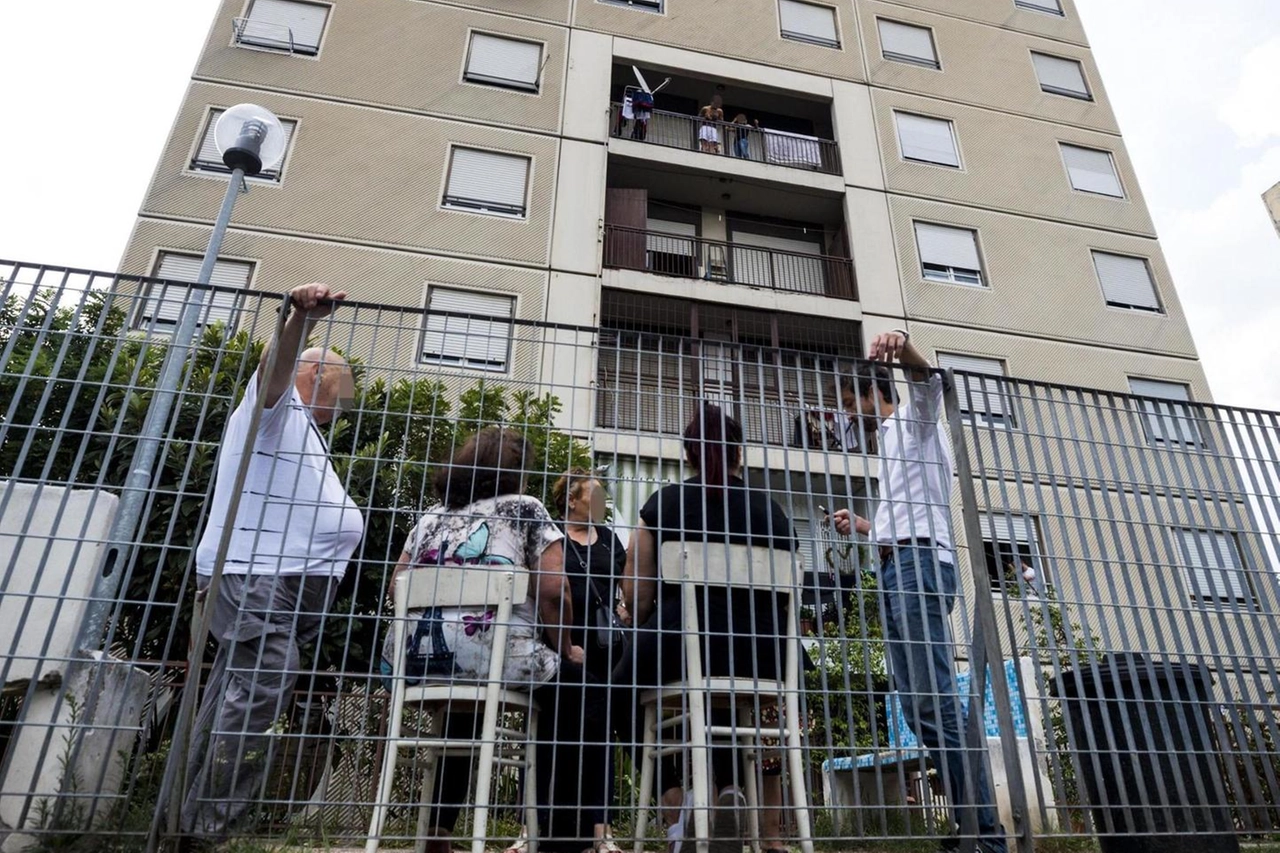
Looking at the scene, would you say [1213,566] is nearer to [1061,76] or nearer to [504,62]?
[504,62]

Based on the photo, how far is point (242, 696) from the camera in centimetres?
272

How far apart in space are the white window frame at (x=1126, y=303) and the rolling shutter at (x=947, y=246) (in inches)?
102

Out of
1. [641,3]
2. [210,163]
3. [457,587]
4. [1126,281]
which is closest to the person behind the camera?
[457,587]

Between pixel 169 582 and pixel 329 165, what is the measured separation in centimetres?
957

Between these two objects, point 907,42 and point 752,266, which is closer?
point 752,266

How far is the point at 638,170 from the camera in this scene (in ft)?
52.5

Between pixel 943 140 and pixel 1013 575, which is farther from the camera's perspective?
pixel 943 140

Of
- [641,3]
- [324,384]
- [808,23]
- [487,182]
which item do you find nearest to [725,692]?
[324,384]

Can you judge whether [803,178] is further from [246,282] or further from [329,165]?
[246,282]

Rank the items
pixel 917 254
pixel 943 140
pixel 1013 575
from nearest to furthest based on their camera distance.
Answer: pixel 1013 575
pixel 917 254
pixel 943 140

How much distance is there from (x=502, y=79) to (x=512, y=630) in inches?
584

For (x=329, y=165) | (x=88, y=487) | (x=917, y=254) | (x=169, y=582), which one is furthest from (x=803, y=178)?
(x=88, y=487)

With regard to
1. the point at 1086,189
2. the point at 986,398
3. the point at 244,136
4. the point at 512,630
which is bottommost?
the point at 512,630

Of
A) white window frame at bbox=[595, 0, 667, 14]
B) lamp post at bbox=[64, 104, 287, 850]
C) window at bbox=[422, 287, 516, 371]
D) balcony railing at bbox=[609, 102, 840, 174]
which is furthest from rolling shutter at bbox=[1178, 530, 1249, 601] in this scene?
white window frame at bbox=[595, 0, 667, 14]
